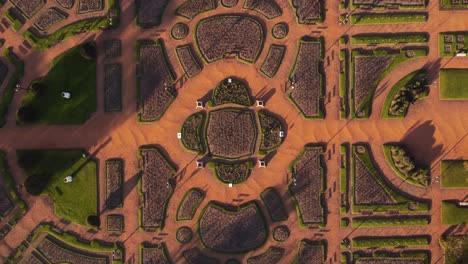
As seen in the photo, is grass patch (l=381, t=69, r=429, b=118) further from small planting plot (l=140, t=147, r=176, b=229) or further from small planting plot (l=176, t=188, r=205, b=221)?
small planting plot (l=140, t=147, r=176, b=229)

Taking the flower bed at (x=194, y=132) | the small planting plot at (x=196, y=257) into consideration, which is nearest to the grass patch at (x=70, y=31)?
the flower bed at (x=194, y=132)

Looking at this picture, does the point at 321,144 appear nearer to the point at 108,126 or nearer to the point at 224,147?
the point at 224,147

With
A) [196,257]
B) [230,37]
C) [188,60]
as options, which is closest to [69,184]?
[196,257]

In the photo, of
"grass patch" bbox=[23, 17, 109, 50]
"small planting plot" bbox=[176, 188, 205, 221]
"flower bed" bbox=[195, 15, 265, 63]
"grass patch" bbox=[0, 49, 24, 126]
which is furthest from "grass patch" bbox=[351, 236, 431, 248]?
"grass patch" bbox=[0, 49, 24, 126]

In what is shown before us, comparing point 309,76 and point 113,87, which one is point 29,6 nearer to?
point 113,87

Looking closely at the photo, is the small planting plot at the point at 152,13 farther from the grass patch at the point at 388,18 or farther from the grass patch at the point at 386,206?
the grass patch at the point at 386,206
